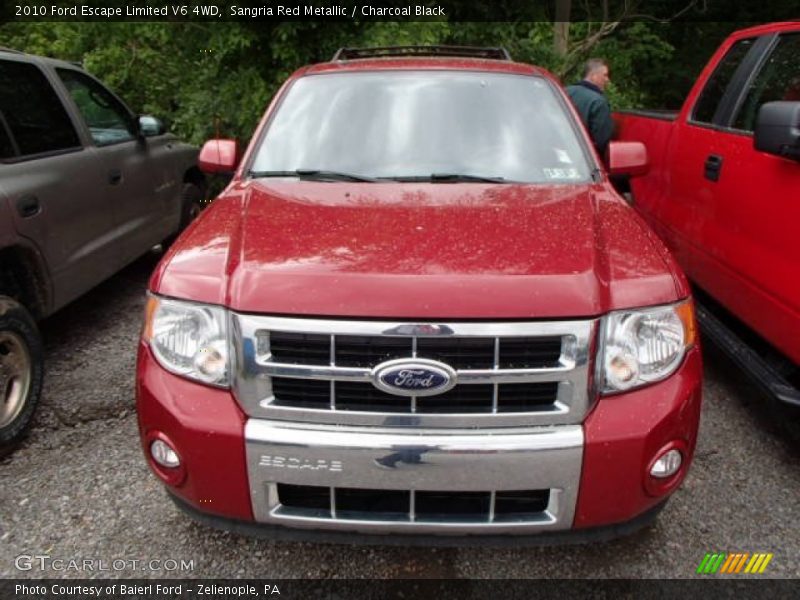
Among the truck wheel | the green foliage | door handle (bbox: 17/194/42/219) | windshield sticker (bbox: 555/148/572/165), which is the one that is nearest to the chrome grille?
windshield sticker (bbox: 555/148/572/165)

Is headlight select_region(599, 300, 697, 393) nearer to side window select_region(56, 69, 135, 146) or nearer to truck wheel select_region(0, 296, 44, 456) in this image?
truck wheel select_region(0, 296, 44, 456)

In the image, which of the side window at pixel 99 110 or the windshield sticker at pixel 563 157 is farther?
the side window at pixel 99 110

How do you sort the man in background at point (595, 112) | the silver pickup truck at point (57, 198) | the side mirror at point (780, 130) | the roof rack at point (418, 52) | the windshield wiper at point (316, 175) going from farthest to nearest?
the man in background at point (595, 112) → the roof rack at point (418, 52) → the silver pickup truck at point (57, 198) → the windshield wiper at point (316, 175) → the side mirror at point (780, 130)

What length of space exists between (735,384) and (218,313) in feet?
10.5

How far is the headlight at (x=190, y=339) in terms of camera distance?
6.57ft

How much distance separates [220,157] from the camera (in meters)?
3.41

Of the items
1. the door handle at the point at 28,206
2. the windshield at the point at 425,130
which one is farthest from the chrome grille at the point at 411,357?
the door handle at the point at 28,206

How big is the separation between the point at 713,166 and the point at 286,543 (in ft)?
9.91

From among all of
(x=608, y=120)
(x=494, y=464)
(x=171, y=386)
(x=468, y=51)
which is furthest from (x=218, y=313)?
(x=608, y=120)

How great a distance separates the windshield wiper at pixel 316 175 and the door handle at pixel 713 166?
2060 millimetres

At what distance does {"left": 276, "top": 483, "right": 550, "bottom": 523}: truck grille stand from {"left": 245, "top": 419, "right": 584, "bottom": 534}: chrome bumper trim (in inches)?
2.8

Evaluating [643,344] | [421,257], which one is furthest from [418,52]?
[643,344]

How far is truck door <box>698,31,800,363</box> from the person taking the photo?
2.93 metres

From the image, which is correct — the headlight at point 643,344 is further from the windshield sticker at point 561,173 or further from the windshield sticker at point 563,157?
the windshield sticker at point 563,157
